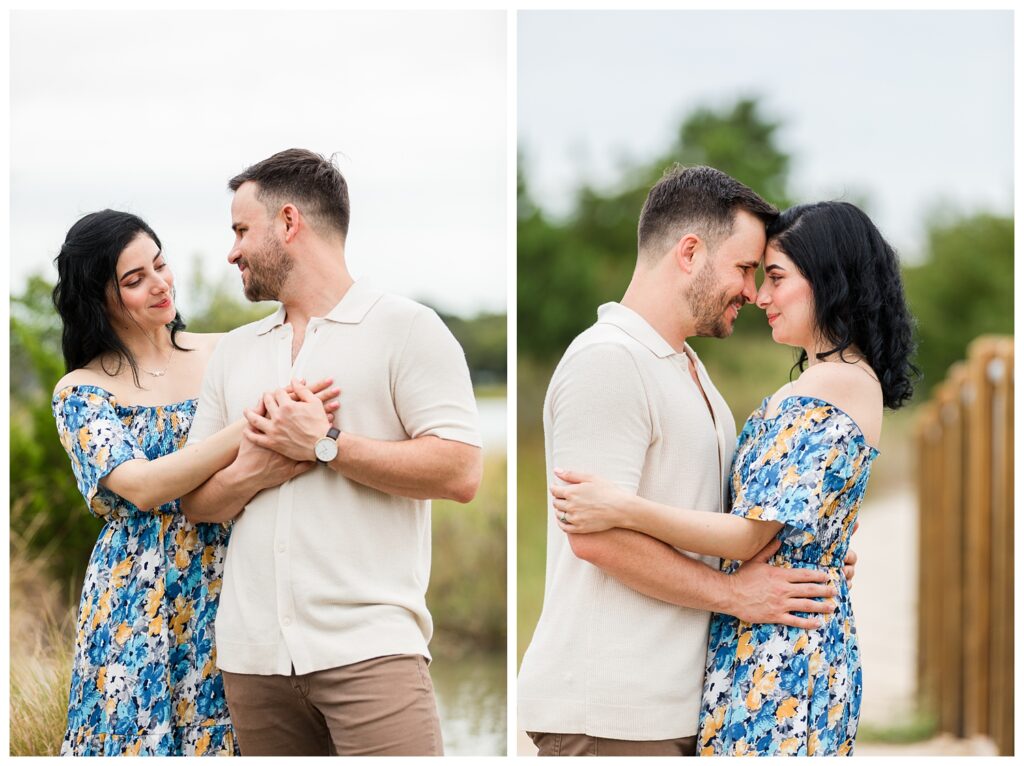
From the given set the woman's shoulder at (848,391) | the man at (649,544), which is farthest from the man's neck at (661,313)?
the woman's shoulder at (848,391)

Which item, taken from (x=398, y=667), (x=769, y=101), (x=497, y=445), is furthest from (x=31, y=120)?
(x=769, y=101)

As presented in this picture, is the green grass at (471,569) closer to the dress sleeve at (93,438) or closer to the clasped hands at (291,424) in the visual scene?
the dress sleeve at (93,438)

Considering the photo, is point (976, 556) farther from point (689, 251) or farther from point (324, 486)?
point (324, 486)

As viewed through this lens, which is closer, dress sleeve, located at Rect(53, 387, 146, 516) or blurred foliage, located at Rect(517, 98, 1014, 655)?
dress sleeve, located at Rect(53, 387, 146, 516)

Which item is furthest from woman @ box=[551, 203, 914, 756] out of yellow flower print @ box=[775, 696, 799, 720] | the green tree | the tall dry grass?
the green tree

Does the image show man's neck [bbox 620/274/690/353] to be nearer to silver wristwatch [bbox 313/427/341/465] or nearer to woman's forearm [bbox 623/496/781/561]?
woman's forearm [bbox 623/496/781/561]

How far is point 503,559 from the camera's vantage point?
657cm

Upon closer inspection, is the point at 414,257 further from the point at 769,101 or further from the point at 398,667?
the point at 769,101

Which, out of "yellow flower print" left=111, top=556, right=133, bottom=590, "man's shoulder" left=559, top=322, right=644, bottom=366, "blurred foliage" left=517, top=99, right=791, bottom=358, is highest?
"blurred foliage" left=517, top=99, right=791, bottom=358

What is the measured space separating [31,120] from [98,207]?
1708mm

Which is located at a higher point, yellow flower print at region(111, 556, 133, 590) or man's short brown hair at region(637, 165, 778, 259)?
man's short brown hair at region(637, 165, 778, 259)

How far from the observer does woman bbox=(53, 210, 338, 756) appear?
3.01 meters

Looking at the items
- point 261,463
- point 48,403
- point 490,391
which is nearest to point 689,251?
point 261,463

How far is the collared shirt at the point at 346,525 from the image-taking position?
2.77 metres
